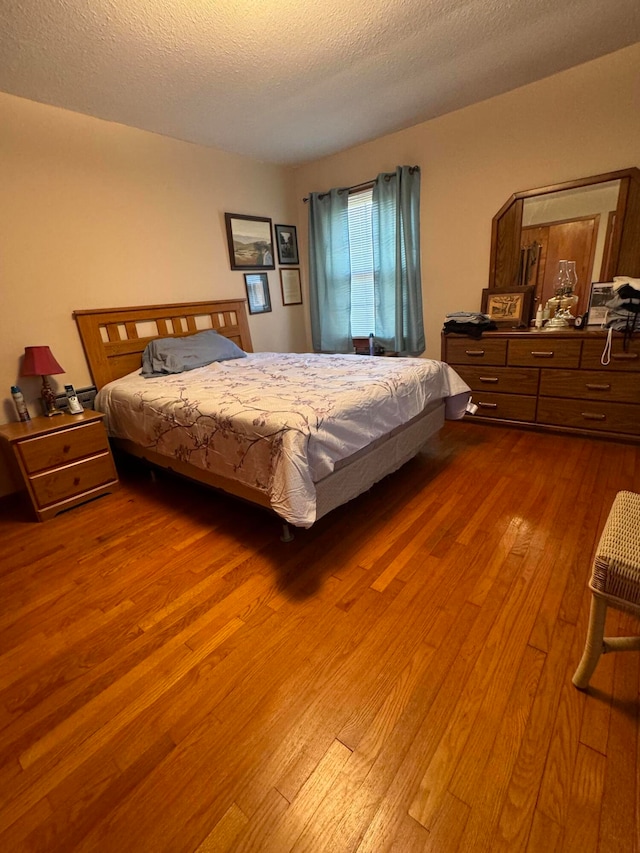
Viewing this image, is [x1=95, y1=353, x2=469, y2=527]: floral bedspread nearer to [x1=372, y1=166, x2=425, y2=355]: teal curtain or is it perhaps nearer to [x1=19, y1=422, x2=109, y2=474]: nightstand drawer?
[x1=19, y1=422, x2=109, y2=474]: nightstand drawer

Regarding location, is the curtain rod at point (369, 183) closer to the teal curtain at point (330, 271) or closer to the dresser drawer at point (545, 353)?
the teal curtain at point (330, 271)

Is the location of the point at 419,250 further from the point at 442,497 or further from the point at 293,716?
the point at 293,716

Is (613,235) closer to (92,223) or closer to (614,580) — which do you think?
(614,580)

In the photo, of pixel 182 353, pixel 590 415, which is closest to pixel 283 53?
pixel 182 353

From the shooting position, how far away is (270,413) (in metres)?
1.68

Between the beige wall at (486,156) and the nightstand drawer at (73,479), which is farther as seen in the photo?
the beige wall at (486,156)

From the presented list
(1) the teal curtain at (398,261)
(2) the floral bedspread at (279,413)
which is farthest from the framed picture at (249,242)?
(2) the floral bedspread at (279,413)

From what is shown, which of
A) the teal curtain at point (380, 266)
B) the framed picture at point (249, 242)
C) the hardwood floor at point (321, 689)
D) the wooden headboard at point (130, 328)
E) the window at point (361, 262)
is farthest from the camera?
the window at point (361, 262)

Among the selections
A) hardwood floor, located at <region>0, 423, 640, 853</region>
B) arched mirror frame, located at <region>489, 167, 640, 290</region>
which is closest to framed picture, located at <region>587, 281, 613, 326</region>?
arched mirror frame, located at <region>489, 167, 640, 290</region>

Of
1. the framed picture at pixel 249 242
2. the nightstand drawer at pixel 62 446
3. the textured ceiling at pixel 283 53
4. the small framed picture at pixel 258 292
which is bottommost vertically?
the nightstand drawer at pixel 62 446

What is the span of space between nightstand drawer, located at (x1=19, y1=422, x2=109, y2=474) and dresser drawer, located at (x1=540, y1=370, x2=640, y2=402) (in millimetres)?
3130

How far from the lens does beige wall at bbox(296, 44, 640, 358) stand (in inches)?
97.7

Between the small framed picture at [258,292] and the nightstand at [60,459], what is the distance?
1.98 metres

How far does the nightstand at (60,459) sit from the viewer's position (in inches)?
84.7
